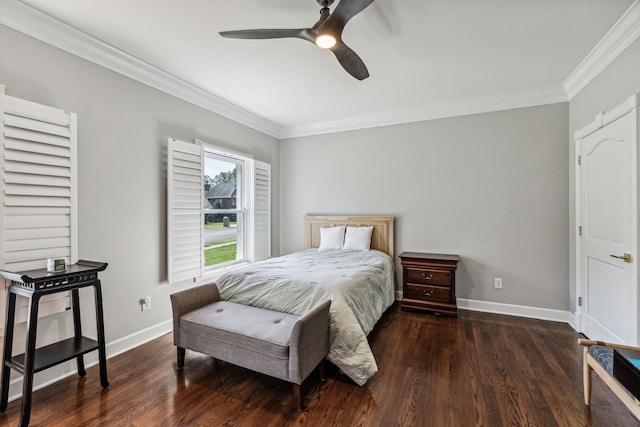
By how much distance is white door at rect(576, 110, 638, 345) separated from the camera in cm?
212

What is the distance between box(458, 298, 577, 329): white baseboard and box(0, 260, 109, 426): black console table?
375 cm

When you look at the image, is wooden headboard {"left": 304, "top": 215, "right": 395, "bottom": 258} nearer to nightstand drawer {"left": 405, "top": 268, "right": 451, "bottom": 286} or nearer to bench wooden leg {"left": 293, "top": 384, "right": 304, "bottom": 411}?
nightstand drawer {"left": 405, "top": 268, "right": 451, "bottom": 286}

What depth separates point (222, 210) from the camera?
3809 millimetres

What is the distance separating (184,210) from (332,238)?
77.1 inches

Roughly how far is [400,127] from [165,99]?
2904 mm

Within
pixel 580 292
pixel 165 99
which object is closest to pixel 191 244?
pixel 165 99

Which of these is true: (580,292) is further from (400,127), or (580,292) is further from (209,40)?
(209,40)

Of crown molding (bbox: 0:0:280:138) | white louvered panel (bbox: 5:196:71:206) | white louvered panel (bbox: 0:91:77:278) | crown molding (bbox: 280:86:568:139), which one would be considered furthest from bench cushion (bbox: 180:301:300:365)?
crown molding (bbox: 280:86:568:139)

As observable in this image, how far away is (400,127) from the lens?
3975 millimetres

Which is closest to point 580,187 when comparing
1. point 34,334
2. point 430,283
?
point 430,283

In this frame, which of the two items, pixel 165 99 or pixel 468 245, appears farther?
pixel 468 245

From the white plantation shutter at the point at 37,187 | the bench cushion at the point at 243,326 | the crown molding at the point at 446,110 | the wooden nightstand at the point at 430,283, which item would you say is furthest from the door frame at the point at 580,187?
the white plantation shutter at the point at 37,187

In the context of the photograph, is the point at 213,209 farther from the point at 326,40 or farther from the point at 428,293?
the point at 428,293

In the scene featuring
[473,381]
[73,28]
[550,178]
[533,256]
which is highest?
[73,28]
